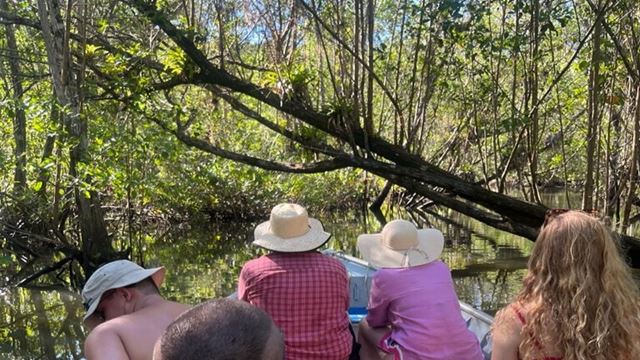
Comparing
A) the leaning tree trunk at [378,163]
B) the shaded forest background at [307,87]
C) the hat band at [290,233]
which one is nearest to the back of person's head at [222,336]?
the hat band at [290,233]

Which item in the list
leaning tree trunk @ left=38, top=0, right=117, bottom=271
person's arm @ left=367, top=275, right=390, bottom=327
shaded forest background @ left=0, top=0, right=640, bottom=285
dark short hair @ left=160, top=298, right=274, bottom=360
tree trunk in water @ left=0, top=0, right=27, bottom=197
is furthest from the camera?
tree trunk in water @ left=0, top=0, right=27, bottom=197

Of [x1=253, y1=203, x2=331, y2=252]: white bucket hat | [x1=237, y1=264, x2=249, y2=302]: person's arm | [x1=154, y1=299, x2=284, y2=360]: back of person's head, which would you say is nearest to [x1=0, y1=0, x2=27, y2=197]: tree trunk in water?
[x1=253, y1=203, x2=331, y2=252]: white bucket hat

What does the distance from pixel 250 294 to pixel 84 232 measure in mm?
6702

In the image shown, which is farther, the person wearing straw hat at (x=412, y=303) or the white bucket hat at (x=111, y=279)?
the person wearing straw hat at (x=412, y=303)

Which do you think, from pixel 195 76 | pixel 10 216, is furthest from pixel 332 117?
pixel 10 216

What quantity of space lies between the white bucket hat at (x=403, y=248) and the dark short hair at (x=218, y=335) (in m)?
2.38

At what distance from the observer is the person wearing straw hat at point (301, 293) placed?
9.82 feet

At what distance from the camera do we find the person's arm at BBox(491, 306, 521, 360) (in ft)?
7.29

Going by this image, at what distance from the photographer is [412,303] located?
10.4 ft

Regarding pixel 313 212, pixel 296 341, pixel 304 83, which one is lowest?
pixel 313 212

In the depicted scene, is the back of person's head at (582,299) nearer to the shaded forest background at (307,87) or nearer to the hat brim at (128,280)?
the hat brim at (128,280)

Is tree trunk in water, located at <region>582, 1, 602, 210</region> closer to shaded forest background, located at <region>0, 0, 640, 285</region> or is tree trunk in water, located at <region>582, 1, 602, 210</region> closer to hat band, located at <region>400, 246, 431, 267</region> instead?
shaded forest background, located at <region>0, 0, 640, 285</region>

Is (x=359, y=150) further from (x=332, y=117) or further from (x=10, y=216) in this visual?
(x=10, y=216)

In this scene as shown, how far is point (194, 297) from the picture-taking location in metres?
8.48
